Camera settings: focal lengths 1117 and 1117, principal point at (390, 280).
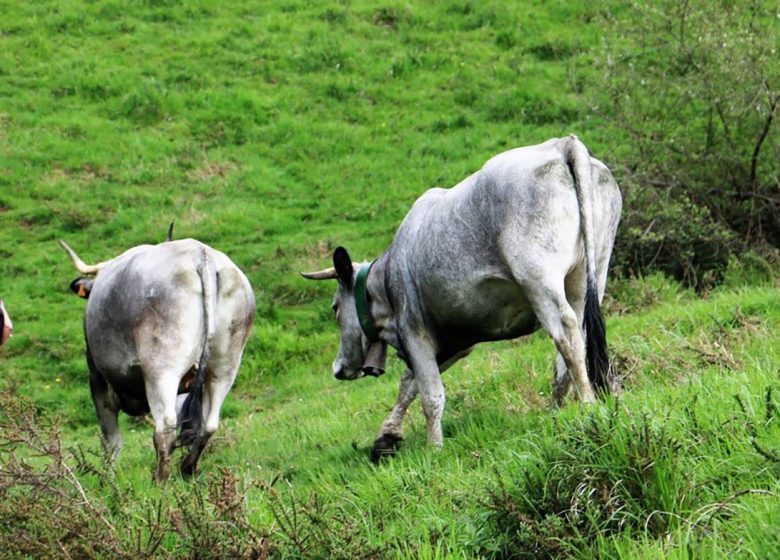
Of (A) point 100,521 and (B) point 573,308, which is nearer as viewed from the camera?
(A) point 100,521

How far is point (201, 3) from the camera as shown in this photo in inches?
1006

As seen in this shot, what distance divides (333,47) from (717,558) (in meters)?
20.7

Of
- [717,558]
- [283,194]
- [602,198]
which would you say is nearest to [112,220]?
[283,194]

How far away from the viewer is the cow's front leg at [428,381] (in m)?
8.32

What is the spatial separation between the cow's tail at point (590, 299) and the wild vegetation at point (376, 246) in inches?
11.8

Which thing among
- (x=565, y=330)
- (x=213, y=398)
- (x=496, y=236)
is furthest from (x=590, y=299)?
(x=213, y=398)

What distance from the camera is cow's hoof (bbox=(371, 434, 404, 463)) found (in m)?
8.27

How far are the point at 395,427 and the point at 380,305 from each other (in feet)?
4.10

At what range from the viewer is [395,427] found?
862cm

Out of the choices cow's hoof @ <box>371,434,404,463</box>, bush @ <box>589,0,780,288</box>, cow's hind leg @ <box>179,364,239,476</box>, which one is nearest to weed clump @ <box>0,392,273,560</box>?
cow's hoof @ <box>371,434,404,463</box>

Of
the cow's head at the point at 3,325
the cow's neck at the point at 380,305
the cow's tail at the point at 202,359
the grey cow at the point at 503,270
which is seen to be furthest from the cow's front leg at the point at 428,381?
the cow's head at the point at 3,325

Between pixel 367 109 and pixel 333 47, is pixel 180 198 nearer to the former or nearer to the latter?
pixel 367 109

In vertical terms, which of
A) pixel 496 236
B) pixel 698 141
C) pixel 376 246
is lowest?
pixel 376 246

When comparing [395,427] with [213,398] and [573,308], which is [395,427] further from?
[213,398]
